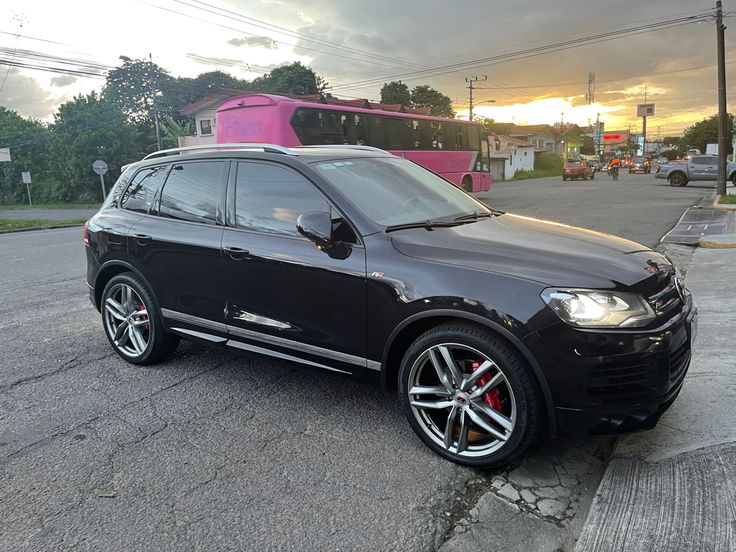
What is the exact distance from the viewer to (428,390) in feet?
9.87

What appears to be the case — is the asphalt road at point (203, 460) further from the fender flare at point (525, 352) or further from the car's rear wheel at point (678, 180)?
the car's rear wheel at point (678, 180)

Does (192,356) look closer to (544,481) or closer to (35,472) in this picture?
(35,472)

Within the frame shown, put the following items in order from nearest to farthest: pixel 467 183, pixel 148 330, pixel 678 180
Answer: pixel 148 330 → pixel 467 183 → pixel 678 180

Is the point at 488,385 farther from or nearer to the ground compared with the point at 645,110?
nearer to the ground

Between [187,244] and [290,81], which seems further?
[290,81]

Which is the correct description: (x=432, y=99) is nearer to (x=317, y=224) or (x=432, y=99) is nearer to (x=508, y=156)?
(x=508, y=156)

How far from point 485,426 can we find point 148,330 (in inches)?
114

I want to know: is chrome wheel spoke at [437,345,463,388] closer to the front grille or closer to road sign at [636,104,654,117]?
the front grille

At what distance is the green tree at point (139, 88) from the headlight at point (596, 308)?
57.8 meters

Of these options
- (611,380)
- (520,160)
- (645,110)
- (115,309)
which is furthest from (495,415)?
(645,110)

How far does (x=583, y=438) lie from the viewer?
8.73 ft

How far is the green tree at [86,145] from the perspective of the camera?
39.4 metres

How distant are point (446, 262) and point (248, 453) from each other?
1.53 metres

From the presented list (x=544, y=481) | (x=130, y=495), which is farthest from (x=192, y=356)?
(x=544, y=481)
